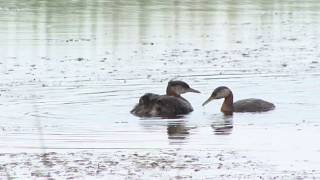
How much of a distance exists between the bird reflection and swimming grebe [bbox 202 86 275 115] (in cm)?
51

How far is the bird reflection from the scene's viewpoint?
16.0m

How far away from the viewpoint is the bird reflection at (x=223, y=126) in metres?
16.0

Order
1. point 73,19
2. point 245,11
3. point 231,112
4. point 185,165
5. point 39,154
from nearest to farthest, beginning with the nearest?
point 185,165, point 39,154, point 231,112, point 73,19, point 245,11

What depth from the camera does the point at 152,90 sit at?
795 inches

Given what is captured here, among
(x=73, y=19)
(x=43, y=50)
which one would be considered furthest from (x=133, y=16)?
(x=43, y=50)

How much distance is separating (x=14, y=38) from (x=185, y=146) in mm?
15622

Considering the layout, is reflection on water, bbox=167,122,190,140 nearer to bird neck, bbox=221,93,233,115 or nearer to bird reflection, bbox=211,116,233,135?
bird reflection, bbox=211,116,233,135

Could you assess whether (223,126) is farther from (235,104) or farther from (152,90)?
(152,90)

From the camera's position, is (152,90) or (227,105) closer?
(227,105)

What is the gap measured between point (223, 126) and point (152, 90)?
147 inches

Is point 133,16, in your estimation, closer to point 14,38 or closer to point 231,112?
point 14,38

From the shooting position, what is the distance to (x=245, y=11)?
135ft

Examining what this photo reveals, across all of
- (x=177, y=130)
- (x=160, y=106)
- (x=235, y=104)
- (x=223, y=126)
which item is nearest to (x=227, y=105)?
(x=235, y=104)

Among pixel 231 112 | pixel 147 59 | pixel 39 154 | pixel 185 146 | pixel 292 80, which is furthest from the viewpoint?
pixel 147 59
